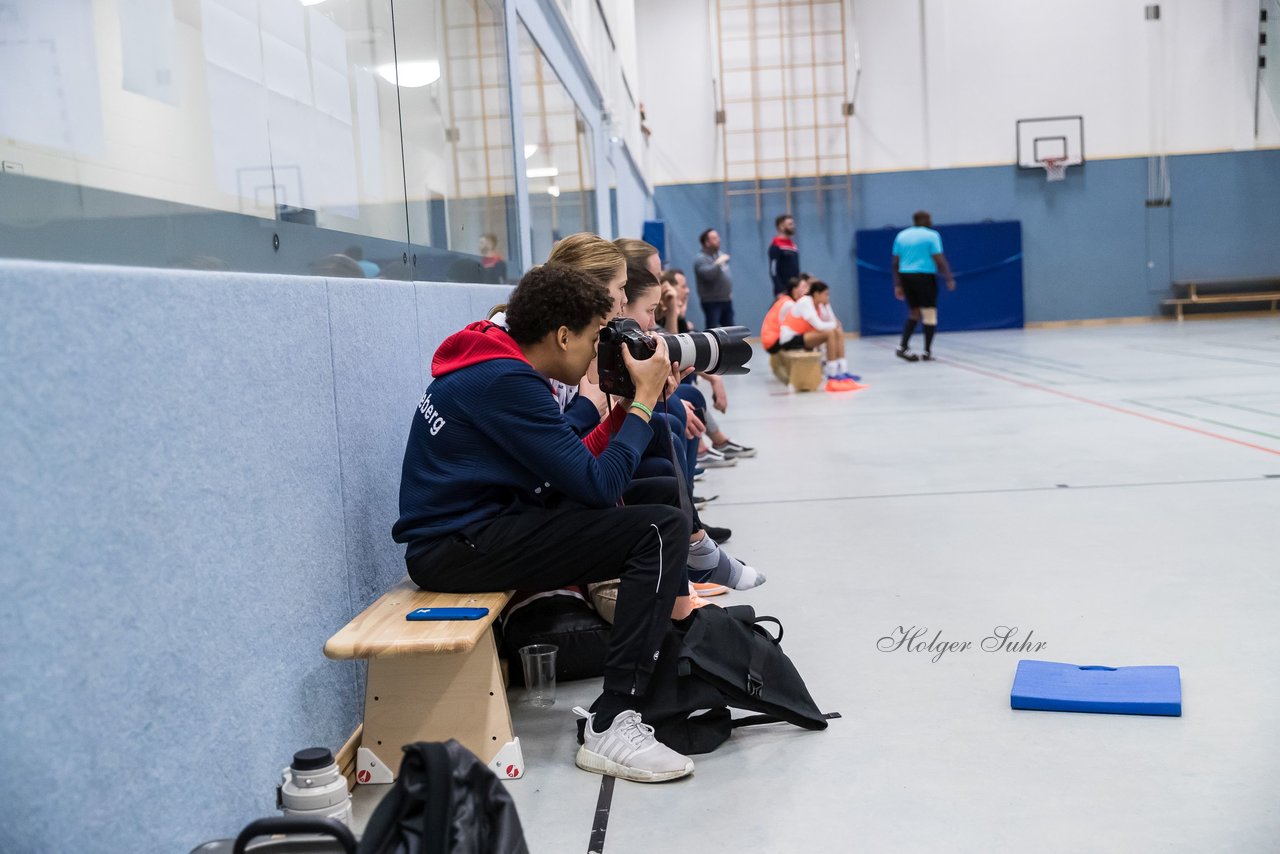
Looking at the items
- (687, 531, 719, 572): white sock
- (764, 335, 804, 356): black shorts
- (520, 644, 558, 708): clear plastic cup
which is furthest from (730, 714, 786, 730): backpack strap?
(764, 335, 804, 356): black shorts

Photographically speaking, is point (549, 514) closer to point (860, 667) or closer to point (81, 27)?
point (860, 667)

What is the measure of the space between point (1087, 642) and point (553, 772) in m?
1.34

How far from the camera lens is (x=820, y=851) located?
1.82 m

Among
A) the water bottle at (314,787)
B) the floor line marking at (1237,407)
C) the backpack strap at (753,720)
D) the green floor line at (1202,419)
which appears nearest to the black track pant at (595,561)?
the backpack strap at (753,720)

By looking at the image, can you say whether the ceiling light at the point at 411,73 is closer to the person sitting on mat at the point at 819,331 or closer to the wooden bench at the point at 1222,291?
the person sitting on mat at the point at 819,331

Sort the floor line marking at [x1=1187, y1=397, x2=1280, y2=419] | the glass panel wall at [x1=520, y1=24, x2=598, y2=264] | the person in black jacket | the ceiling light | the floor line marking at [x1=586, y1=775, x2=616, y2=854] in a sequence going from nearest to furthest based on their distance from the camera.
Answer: the floor line marking at [x1=586, y1=775, x2=616, y2=854], the ceiling light, the glass panel wall at [x1=520, y1=24, x2=598, y2=264], the floor line marking at [x1=1187, y1=397, x2=1280, y2=419], the person in black jacket

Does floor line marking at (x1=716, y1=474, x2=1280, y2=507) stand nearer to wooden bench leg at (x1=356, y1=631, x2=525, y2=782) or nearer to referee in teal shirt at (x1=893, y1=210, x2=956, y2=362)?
wooden bench leg at (x1=356, y1=631, x2=525, y2=782)

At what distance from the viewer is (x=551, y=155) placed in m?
6.61

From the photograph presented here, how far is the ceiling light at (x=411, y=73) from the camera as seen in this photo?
10.0 ft

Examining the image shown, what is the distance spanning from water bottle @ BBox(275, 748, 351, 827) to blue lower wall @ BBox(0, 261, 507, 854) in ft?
0.24

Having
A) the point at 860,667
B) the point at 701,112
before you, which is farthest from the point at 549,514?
the point at 701,112

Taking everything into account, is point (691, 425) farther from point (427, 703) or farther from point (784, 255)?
point (784, 255)

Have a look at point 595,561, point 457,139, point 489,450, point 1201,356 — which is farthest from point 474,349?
point 1201,356

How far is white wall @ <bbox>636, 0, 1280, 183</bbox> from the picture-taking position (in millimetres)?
15516
